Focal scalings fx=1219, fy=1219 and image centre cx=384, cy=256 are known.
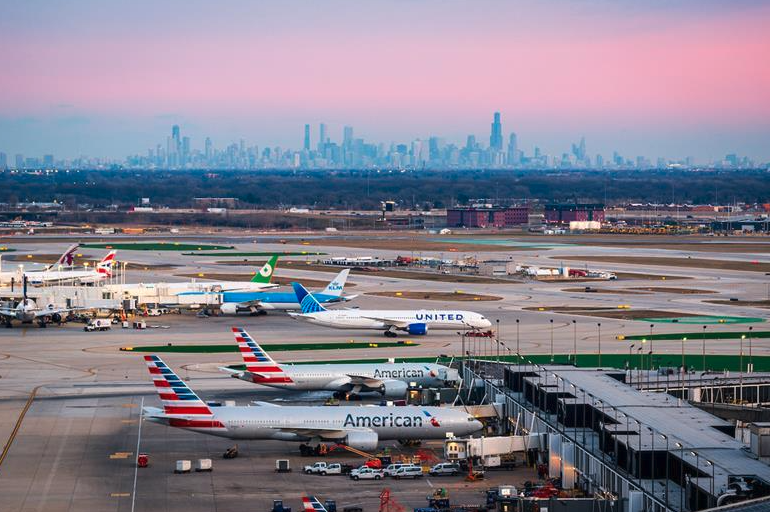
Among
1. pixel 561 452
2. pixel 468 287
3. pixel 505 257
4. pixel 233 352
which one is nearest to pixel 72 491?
pixel 561 452

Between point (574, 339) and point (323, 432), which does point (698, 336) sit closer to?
point (574, 339)

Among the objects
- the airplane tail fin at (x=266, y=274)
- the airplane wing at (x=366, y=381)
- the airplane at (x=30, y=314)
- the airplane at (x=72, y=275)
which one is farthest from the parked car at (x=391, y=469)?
the airplane at (x=72, y=275)

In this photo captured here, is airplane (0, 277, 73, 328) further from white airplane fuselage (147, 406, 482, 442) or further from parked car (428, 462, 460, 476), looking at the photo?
parked car (428, 462, 460, 476)

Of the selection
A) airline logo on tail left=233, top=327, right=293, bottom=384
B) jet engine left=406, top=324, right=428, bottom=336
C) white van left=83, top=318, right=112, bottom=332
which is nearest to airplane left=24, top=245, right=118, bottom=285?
white van left=83, top=318, right=112, bottom=332

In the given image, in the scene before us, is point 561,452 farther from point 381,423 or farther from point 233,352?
point 233,352

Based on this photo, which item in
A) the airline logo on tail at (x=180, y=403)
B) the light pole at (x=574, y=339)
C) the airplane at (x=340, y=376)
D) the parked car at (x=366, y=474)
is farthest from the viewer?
the light pole at (x=574, y=339)

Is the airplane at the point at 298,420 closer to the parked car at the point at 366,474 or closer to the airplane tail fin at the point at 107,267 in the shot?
the parked car at the point at 366,474
